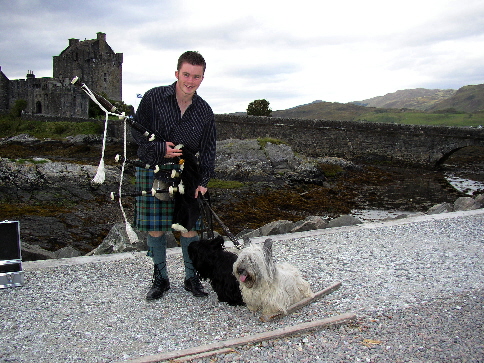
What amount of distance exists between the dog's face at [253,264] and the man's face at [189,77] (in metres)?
1.60

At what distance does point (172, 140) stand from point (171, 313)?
5.56 ft

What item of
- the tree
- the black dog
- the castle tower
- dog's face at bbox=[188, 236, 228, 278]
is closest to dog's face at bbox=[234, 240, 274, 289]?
the black dog

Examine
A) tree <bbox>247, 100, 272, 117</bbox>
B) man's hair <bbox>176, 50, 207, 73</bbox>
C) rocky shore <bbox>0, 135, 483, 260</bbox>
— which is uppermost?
tree <bbox>247, 100, 272, 117</bbox>

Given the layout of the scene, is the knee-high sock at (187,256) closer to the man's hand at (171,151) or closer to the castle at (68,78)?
the man's hand at (171,151)

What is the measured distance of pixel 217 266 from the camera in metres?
4.29

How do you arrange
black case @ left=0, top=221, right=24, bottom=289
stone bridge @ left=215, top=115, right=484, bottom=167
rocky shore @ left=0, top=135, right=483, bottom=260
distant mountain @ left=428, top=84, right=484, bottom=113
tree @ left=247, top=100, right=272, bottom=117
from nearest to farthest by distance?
1. black case @ left=0, top=221, right=24, bottom=289
2. rocky shore @ left=0, top=135, right=483, bottom=260
3. stone bridge @ left=215, top=115, right=484, bottom=167
4. tree @ left=247, top=100, right=272, bottom=117
5. distant mountain @ left=428, top=84, right=484, bottom=113

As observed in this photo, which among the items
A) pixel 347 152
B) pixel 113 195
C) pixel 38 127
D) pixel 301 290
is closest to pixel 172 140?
pixel 113 195

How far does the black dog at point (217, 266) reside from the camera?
424cm

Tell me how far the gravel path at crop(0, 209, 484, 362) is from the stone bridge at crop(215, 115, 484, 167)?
71.1 feet

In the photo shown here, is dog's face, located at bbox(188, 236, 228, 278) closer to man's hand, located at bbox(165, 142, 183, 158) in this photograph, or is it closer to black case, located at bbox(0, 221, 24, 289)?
man's hand, located at bbox(165, 142, 183, 158)

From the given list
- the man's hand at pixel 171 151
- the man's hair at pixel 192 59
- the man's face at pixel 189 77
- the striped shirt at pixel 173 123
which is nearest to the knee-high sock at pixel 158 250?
the striped shirt at pixel 173 123

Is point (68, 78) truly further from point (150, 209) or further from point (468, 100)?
point (468, 100)

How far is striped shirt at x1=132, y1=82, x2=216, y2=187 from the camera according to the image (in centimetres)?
428

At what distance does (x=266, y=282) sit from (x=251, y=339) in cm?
54
